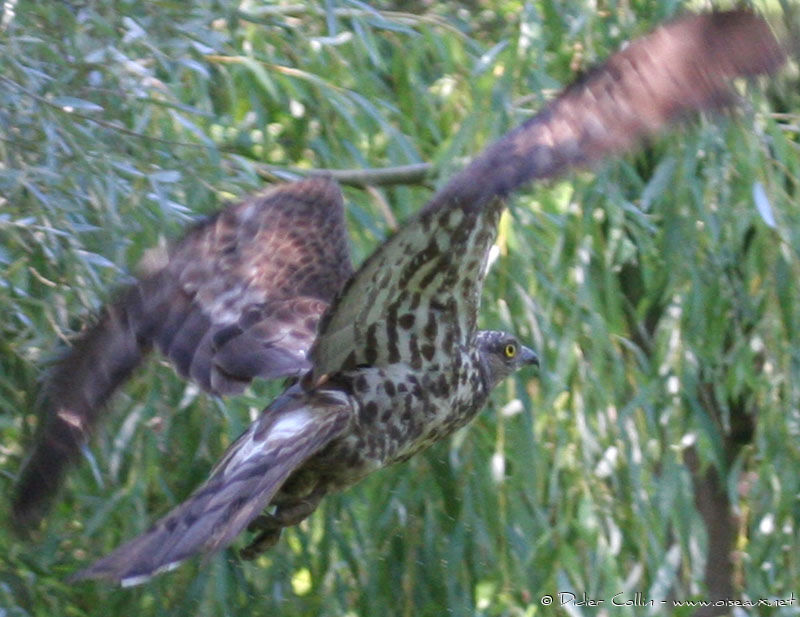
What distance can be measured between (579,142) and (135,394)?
1.26m

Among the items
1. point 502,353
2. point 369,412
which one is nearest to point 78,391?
point 369,412

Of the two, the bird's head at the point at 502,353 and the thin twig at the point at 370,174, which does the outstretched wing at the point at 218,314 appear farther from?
the bird's head at the point at 502,353

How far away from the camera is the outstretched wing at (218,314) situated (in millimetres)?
3211

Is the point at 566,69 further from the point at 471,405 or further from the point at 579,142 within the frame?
the point at 579,142

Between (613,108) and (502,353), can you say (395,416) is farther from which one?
(613,108)

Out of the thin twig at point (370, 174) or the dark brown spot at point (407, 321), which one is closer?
the dark brown spot at point (407, 321)

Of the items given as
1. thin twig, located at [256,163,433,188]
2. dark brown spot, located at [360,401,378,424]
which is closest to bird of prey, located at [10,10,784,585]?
dark brown spot, located at [360,401,378,424]

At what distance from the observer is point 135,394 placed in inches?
135

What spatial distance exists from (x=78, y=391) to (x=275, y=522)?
0.48 meters

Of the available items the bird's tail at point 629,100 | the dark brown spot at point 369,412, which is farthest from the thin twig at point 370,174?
the bird's tail at point 629,100

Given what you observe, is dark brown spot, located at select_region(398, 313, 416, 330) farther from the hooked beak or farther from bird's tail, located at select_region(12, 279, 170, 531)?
bird's tail, located at select_region(12, 279, 170, 531)

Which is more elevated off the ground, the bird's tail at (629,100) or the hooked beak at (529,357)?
the bird's tail at (629,100)

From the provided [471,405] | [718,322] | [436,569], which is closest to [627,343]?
[718,322]

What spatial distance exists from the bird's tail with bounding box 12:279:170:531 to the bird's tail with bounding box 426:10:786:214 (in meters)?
0.93
